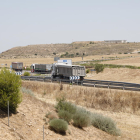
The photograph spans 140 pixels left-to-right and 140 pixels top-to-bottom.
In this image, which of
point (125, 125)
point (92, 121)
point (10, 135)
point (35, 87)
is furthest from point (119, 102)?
point (10, 135)

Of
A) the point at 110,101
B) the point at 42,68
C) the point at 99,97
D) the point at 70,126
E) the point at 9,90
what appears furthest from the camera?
the point at 42,68

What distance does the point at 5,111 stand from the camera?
48.2 ft

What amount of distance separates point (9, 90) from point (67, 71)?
2303 cm

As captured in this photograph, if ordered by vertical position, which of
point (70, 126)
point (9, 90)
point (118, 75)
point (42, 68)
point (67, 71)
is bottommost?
point (70, 126)

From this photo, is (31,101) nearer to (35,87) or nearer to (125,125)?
(125,125)

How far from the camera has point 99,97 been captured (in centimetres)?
2714

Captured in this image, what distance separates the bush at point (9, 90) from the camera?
1422cm

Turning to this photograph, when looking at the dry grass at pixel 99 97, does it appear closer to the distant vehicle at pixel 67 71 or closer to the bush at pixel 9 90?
the distant vehicle at pixel 67 71

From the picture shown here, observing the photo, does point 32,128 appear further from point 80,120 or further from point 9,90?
point 80,120

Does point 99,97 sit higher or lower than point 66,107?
lower

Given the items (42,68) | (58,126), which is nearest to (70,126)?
(58,126)

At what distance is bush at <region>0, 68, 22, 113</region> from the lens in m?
14.2

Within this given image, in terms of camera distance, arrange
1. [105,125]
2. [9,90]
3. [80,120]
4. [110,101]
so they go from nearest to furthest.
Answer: [9,90] < [80,120] < [105,125] < [110,101]

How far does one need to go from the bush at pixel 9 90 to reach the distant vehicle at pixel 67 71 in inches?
840
